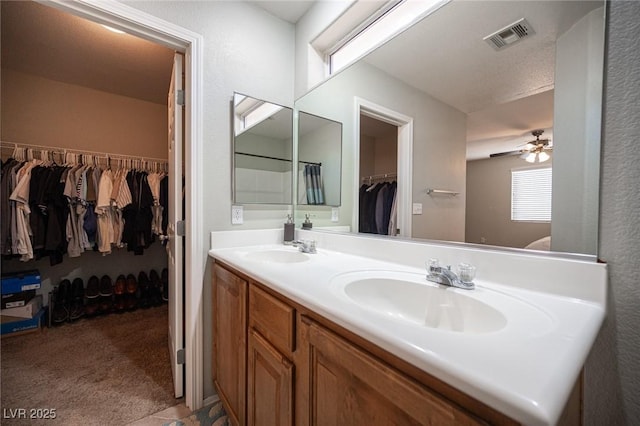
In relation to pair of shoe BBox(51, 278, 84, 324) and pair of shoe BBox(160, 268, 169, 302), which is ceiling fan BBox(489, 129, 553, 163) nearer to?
pair of shoe BBox(160, 268, 169, 302)

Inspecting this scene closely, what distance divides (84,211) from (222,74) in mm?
2159

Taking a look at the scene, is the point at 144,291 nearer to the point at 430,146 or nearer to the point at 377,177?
the point at 377,177

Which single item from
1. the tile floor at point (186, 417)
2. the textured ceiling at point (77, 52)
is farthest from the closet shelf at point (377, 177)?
the textured ceiling at point (77, 52)

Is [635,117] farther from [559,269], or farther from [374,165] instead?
[374,165]

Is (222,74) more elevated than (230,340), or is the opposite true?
(222,74)

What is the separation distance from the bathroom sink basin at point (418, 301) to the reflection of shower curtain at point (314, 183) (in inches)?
33.8

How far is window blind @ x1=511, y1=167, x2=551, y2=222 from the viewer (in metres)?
0.78

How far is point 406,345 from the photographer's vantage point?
441 mm

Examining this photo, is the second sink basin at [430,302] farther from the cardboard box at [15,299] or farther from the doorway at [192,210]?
A: the cardboard box at [15,299]

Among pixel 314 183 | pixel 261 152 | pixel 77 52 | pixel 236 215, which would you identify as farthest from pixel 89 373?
pixel 77 52

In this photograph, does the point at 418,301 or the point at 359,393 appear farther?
the point at 418,301

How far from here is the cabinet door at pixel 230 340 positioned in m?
1.08

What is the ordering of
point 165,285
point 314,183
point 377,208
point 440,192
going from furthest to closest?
1. point 165,285
2. point 314,183
3. point 377,208
4. point 440,192

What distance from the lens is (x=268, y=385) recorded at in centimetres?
89
